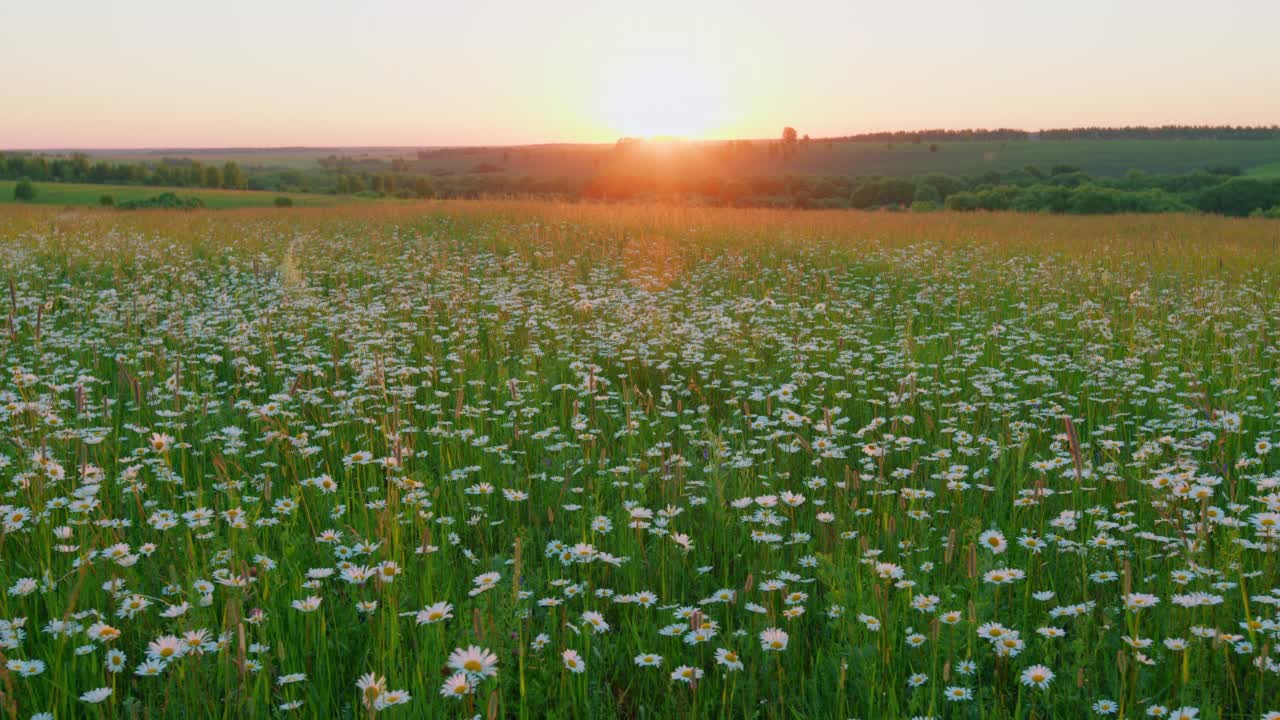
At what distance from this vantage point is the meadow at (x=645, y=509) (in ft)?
8.41

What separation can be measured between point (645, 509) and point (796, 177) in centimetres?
9417

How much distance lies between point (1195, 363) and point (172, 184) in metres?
77.0

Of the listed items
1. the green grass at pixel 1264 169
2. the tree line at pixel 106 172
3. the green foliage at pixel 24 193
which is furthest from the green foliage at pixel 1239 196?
the tree line at pixel 106 172

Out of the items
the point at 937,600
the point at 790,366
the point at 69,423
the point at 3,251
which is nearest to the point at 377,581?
the point at 937,600

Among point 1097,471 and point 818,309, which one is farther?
point 818,309

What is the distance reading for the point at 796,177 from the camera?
93.0 m

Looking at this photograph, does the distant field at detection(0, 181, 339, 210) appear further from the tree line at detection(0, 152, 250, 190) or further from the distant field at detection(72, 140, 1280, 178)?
the distant field at detection(72, 140, 1280, 178)

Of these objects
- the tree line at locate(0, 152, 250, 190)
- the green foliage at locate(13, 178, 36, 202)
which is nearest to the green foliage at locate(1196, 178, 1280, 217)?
the green foliage at locate(13, 178, 36, 202)

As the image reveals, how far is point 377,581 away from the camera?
2.73 m

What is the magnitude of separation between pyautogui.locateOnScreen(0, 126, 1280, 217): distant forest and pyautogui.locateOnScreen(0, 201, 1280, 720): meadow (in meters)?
21.7

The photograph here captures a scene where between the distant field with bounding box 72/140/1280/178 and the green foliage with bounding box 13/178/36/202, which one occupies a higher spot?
the distant field with bounding box 72/140/1280/178

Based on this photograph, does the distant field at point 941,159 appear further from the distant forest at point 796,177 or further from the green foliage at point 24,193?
the green foliage at point 24,193

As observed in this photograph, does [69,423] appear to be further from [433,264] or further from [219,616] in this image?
[433,264]

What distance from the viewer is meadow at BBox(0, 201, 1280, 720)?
2562 millimetres
